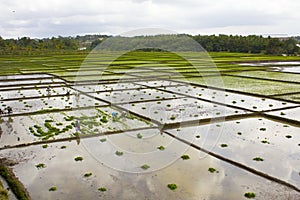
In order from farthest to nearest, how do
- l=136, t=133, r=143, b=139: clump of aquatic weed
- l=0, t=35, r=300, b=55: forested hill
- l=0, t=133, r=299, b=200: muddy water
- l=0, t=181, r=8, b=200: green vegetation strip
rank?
l=0, t=35, r=300, b=55: forested hill, l=136, t=133, r=143, b=139: clump of aquatic weed, l=0, t=133, r=299, b=200: muddy water, l=0, t=181, r=8, b=200: green vegetation strip

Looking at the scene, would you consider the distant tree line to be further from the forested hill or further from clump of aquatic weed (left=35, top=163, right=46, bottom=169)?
clump of aquatic weed (left=35, top=163, right=46, bottom=169)

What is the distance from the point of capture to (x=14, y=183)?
9633 millimetres

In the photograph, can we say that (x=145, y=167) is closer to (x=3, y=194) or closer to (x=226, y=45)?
(x=3, y=194)

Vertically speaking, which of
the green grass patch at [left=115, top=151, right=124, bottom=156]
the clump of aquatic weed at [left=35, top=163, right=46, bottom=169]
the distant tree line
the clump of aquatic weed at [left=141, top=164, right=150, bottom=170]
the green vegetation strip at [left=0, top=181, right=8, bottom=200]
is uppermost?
the distant tree line

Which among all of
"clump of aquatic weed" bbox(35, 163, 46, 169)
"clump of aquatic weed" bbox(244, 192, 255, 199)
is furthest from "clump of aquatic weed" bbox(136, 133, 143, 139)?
"clump of aquatic weed" bbox(244, 192, 255, 199)

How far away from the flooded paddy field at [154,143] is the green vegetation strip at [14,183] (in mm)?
191

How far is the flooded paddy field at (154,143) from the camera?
958 cm

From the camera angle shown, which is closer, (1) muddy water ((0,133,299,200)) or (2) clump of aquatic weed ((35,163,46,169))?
(1) muddy water ((0,133,299,200))

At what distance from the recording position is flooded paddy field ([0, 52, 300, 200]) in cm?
958

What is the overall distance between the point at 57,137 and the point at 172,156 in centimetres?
587

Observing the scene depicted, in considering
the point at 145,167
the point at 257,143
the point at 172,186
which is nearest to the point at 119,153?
the point at 145,167

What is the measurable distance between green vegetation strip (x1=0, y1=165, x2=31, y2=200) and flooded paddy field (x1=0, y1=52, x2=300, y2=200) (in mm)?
191

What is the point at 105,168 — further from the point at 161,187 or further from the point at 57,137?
the point at 57,137

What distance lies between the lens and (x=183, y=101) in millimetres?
22375
